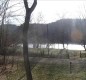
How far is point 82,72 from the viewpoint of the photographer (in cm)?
1435

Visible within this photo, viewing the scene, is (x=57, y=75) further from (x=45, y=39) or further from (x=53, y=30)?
(x=53, y=30)

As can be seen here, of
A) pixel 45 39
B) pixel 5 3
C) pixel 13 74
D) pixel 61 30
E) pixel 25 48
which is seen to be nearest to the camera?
pixel 25 48

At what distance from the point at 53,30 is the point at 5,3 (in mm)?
46638

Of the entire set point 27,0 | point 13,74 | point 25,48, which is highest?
point 27,0

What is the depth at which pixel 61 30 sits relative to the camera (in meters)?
56.4

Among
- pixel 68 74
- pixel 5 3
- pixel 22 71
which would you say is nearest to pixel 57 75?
pixel 68 74

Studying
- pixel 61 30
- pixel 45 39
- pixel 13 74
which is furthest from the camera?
pixel 61 30

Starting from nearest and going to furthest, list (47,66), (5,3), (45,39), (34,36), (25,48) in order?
(25,48), (5,3), (47,66), (34,36), (45,39)

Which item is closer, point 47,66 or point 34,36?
point 47,66

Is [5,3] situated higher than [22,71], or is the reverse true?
[5,3]

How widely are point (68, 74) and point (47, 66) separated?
3464 mm

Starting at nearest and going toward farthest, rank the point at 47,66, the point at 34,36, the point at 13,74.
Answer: the point at 13,74 → the point at 47,66 → the point at 34,36

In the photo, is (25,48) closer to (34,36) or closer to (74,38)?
(34,36)

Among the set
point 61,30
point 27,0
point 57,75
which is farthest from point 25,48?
point 61,30
